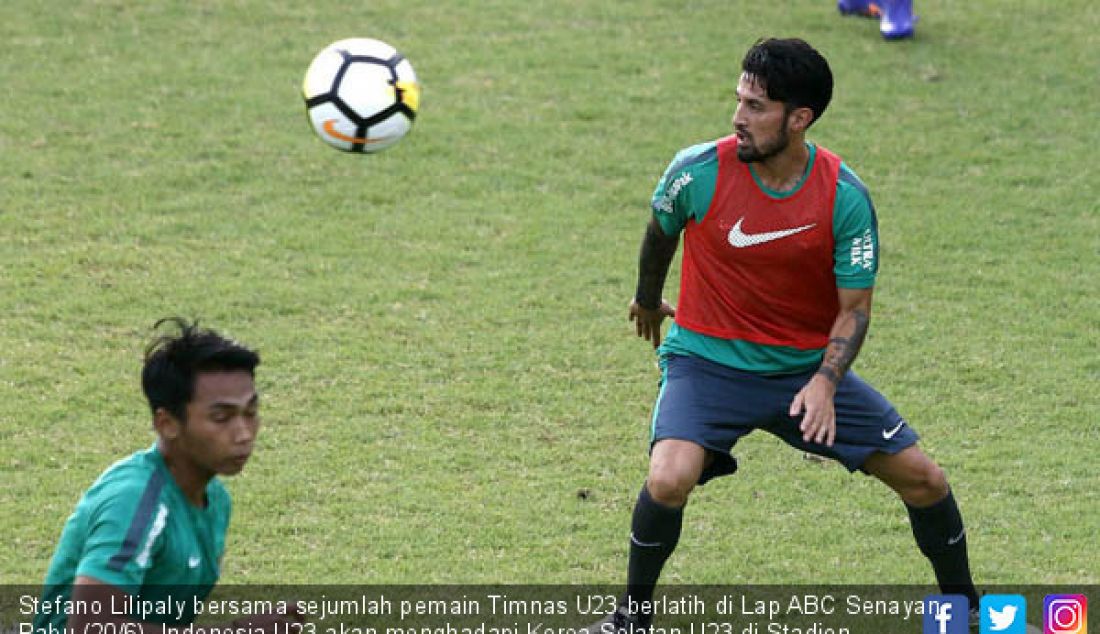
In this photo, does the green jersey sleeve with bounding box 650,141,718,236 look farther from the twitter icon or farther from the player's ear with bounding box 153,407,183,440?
the player's ear with bounding box 153,407,183,440

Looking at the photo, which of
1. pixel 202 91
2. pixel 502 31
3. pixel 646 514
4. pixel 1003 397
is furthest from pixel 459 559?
pixel 502 31

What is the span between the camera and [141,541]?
5.21m

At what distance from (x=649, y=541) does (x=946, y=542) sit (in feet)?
4.28

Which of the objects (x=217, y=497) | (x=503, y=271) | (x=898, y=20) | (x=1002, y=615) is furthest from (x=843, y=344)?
(x=898, y=20)

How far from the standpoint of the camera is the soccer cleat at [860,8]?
642 inches

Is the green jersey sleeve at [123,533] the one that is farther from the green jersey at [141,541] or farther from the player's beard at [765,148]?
the player's beard at [765,148]

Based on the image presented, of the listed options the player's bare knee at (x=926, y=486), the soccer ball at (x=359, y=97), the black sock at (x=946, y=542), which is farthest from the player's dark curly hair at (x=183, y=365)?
the soccer ball at (x=359, y=97)

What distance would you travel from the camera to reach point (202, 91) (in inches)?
570

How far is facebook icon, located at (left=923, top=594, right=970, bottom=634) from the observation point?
25.0 feet

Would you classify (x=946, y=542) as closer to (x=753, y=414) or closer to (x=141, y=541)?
(x=753, y=414)

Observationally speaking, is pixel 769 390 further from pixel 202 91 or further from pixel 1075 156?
pixel 202 91

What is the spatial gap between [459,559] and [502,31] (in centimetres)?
848

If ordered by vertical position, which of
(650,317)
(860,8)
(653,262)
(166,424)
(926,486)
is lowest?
(926,486)

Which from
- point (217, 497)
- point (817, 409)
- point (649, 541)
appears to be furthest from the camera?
point (649, 541)
